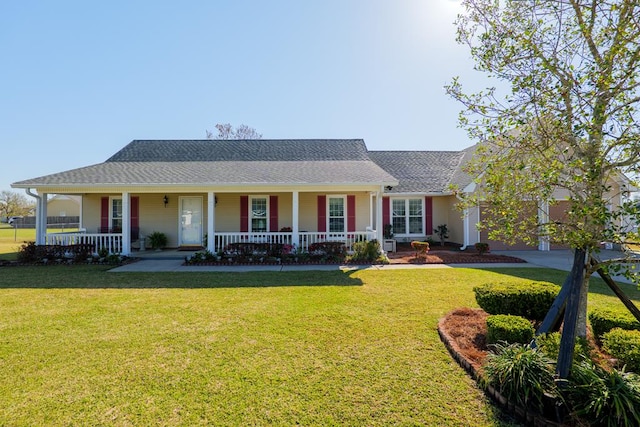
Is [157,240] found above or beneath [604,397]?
above

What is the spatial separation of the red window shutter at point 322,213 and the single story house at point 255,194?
1.9 inches

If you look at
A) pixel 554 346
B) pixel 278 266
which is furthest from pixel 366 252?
pixel 554 346

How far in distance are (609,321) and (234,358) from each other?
4.78m

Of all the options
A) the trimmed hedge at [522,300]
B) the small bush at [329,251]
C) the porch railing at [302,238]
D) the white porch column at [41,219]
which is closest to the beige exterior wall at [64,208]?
the white porch column at [41,219]

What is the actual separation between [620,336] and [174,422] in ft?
15.3

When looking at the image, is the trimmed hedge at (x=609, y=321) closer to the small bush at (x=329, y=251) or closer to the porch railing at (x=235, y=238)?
the small bush at (x=329, y=251)

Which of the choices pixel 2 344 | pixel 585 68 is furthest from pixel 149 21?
pixel 585 68

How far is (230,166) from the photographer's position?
13602 millimetres

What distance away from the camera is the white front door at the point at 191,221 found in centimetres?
1365

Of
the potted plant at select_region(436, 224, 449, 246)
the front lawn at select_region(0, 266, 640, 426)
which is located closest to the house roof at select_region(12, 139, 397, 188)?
the potted plant at select_region(436, 224, 449, 246)

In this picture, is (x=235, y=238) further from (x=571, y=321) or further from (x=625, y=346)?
(x=625, y=346)

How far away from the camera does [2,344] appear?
13.4ft

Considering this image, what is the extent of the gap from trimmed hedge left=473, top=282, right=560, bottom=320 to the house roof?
6.58 meters

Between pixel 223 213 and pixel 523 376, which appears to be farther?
pixel 223 213
